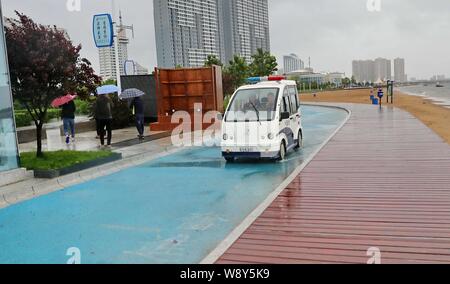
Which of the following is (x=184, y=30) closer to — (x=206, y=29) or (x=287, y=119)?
(x=206, y=29)

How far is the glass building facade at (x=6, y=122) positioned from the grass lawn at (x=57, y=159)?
0.56 m

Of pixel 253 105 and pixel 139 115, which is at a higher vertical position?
pixel 253 105

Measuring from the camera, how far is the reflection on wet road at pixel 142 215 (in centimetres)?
536

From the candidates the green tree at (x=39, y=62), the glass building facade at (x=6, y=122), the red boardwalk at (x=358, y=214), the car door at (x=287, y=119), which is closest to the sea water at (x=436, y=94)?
the car door at (x=287, y=119)

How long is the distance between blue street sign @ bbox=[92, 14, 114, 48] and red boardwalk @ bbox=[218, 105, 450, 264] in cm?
1306

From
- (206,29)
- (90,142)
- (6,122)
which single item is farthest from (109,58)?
(206,29)

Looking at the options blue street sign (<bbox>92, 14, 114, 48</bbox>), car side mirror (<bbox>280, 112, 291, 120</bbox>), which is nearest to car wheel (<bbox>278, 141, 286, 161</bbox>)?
car side mirror (<bbox>280, 112, 291, 120</bbox>)

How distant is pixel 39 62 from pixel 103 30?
10.5 metres

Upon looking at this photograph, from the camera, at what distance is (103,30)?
20.0m

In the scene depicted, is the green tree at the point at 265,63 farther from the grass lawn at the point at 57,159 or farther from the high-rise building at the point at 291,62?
the high-rise building at the point at 291,62

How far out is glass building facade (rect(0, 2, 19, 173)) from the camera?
925 centimetres

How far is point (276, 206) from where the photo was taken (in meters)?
6.79

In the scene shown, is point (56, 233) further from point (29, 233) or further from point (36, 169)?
point (36, 169)
